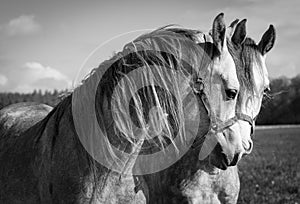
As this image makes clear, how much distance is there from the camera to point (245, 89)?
4.43m

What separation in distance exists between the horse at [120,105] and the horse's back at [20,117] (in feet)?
4.30

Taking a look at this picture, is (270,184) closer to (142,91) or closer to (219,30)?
(219,30)

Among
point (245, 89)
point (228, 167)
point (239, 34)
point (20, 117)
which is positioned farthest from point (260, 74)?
point (20, 117)

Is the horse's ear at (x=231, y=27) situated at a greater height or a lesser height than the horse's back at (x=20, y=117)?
greater

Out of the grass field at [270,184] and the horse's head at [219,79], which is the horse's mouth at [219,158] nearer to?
the horse's head at [219,79]

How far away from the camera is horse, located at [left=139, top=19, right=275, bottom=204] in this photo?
14.4 feet

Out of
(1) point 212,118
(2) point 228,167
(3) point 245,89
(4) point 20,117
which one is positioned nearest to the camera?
(1) point 212,118

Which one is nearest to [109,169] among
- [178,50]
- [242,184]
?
[178,50]

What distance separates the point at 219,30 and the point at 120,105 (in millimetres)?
1024

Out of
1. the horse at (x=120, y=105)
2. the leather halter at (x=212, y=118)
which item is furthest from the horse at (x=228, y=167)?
the horse at (x=120, y=105)

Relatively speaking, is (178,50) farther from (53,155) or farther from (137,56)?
(53,155)

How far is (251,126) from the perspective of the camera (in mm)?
4371

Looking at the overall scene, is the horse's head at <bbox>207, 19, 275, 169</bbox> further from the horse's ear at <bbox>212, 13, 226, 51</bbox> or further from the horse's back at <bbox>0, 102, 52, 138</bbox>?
the horse's back at <bbox>0, 102, 52, 138</bbox>

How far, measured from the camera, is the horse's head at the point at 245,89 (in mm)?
3783
